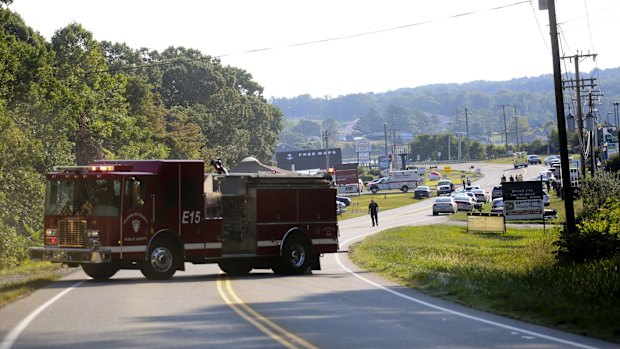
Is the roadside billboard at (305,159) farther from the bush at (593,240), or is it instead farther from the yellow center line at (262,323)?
the yellow center line at (262,323)

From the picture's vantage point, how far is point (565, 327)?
51.4ft

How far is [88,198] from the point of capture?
81.6ft

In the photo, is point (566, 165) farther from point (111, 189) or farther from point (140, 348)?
point (140, 348)

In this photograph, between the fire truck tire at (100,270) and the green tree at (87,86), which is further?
the green tree at (87,86)

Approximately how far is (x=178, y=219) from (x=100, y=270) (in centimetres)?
246

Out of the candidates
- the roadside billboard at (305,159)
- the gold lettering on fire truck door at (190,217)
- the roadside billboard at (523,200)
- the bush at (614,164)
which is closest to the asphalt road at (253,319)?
the gold lettering on fire truck door at (190,217)

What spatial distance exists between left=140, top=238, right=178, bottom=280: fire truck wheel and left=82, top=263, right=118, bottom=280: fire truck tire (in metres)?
0.95

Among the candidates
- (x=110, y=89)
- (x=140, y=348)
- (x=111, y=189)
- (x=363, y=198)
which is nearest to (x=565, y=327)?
(x=140, y=348)

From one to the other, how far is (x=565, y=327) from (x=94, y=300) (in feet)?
30.5

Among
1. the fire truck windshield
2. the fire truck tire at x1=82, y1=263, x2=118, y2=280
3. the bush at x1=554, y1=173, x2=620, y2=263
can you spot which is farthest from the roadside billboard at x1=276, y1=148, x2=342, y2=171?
the fire truck windshield

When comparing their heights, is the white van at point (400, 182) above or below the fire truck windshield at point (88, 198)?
above

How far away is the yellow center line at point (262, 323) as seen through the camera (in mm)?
13586

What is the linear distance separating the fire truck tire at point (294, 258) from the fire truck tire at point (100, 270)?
4795 millimetres

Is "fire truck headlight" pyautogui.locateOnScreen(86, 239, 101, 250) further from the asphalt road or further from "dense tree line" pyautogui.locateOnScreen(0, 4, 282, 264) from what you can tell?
"dense tree line" pyautogui.locateOnScreen(0, 4, 282, 264)
